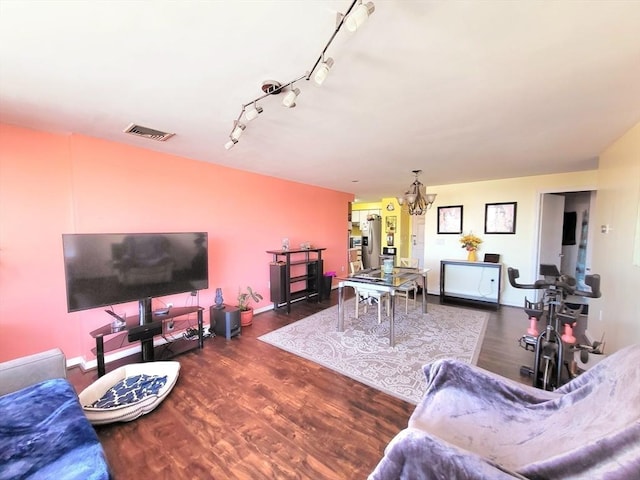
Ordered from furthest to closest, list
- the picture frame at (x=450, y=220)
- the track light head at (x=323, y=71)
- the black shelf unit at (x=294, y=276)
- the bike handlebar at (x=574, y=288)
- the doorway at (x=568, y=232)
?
the picture frame at (x=450, y=220) < the doorway at (x=568, y=232) < the black shelf unit at (x=294, y=276) < the bike handlebar at (x=574, y=288) < the track light head at (x=323, y=71)

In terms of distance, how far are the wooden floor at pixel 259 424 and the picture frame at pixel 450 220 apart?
9.96 ft

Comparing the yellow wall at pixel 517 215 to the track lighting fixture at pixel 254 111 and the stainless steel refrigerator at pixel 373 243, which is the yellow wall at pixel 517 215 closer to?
the stainless steel refrigerator at pixel 373 243

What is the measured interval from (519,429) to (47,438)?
2348 millimetres

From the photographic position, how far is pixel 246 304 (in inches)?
162

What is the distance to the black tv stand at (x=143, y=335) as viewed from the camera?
2.50 meters

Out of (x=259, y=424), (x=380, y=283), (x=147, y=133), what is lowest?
(x=259, y=424)

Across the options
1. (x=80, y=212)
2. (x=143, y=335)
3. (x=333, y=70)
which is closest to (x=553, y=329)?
(x=333, y=70)

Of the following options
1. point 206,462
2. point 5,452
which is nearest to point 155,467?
point 206,462

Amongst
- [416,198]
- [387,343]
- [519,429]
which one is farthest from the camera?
[416,198]

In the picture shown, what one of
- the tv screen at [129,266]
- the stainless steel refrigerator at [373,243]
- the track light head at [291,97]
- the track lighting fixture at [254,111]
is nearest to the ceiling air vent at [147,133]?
the tv screen at [129,266]

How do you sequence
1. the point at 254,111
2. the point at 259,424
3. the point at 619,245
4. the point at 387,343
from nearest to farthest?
the point at 254,111 → the point at 259,424 → the point at 619,245 → the point at 387,343

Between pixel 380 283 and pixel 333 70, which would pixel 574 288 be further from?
pixel 333 70

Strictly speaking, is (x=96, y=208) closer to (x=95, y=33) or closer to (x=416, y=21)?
(x=95, y=33)

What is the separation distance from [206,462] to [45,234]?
2588 millimetres
